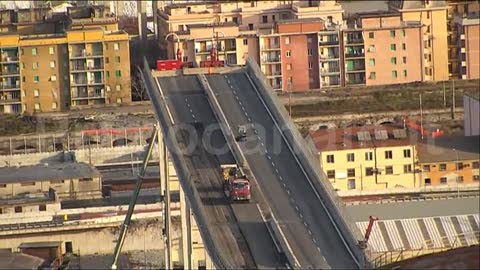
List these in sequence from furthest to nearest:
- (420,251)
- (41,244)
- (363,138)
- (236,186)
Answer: (363,138) → (41,244) → (420,251) → (236,186)

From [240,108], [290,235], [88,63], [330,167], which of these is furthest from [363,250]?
[88,63]

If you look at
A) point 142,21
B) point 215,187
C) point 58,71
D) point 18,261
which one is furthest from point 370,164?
point 142,21

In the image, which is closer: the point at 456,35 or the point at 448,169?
the point at 448,169

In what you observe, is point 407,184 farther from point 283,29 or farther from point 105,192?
point 283,29

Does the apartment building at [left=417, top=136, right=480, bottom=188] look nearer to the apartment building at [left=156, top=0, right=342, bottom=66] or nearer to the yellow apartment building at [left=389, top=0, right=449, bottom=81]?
the apartment building at [left=156, top=0, right=342, bottom=66]

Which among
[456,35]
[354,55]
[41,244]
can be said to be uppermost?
[456,35]

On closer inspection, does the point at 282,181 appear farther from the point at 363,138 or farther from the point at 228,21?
the point at 228,21
